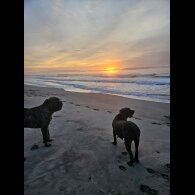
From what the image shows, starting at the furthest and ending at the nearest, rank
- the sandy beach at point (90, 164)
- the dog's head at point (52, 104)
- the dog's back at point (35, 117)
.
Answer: the dog's head at point (52, 104), the dog's back at point (35, 117), the sandy beach at point (90, 164)

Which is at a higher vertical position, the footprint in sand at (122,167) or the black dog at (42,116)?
the black dog at (42,116)

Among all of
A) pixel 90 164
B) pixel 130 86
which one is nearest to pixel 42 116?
pixel 90 164

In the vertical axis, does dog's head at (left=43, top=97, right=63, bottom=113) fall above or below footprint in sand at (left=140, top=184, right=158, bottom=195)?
above

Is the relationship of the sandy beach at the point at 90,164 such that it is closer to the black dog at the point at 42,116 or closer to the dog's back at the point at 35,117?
the black dog at the point at 42,116

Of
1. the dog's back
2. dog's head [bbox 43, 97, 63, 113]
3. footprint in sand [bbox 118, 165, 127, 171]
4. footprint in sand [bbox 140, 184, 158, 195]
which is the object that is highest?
dog's head [bbox 43, 97, 63, 113]

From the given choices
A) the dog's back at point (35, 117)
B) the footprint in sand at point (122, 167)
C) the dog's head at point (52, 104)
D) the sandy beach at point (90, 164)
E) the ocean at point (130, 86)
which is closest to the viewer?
the sandy beach at point (90, 164)

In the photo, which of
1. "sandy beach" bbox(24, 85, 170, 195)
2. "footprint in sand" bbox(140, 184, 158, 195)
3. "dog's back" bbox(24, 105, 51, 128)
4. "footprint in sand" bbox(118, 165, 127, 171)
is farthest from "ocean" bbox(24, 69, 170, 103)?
"footprint in sand" bbox(140, 184, 158, 195)

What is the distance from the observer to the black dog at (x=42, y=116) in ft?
13.0

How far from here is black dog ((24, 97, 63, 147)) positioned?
3963mm

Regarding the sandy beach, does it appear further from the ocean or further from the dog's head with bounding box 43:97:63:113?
the ocean

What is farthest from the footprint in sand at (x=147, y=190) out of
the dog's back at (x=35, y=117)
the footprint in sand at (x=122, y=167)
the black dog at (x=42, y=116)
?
the dog's back at (x=35, y=117)
